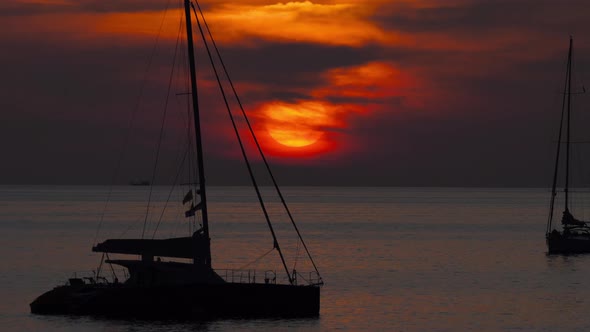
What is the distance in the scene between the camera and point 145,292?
54.7 meters

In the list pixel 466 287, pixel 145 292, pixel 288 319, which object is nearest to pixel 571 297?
pixel 466 287

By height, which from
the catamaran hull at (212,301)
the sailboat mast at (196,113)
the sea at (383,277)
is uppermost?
the sailboat mast at (196,113)

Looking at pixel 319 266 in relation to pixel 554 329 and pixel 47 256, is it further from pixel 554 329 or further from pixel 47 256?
pixel 554 329

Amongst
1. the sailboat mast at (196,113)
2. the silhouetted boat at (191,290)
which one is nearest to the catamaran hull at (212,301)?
the silhouetted boat at (191,290)

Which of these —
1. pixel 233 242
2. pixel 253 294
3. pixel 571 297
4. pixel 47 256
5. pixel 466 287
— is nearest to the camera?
pixel 253 294

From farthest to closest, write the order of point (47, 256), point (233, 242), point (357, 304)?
point (233, 242) < point (47, 256) < point (357, 304)

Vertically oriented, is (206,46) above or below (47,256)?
above

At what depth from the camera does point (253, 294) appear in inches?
2144

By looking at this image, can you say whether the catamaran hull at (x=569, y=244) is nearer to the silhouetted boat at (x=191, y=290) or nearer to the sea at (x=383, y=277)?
the sea at (x=383, y=277)

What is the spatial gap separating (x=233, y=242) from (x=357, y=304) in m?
68.7

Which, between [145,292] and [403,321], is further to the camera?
[403,321]

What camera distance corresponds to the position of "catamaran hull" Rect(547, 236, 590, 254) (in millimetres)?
105188

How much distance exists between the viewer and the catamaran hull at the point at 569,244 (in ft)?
345

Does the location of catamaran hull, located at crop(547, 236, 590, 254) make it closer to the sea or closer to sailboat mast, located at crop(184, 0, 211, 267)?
the sea
